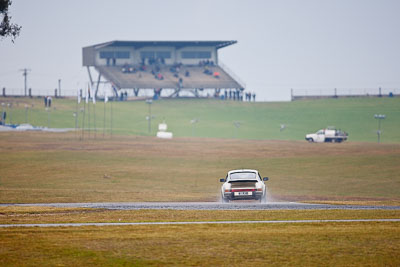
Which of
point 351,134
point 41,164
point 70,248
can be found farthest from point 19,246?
point 351,134

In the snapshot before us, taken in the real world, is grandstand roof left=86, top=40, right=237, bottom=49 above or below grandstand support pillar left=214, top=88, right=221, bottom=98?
above

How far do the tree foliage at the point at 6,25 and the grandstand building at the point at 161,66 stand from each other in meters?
111

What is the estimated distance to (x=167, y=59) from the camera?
167250 mm

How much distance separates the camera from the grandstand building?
506 ft

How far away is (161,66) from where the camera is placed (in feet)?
541

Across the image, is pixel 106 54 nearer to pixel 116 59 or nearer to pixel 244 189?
pixel 116 59

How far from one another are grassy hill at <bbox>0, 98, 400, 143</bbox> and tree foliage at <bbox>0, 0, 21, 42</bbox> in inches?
3117

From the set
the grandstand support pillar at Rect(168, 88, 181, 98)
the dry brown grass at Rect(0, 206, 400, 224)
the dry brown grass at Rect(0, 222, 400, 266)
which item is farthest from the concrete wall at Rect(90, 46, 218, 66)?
the dry brown grass at Rect(0, 222, 400, 266)

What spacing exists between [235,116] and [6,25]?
103396 mm

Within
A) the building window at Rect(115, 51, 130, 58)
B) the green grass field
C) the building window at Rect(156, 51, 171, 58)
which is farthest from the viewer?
the building window at Rect(156, 51, 171, 58)

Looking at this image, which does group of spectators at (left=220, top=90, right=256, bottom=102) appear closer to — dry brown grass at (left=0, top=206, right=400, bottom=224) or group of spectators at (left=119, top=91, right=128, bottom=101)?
group of spectators at (left=119, top=91, right=128, bottom=101)

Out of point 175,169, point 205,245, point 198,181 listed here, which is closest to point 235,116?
point 175,169

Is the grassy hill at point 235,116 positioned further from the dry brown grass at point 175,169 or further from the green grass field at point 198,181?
the dry brown grass at point 175,169

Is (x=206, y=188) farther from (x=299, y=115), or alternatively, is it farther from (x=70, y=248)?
(x=299, y=115)
